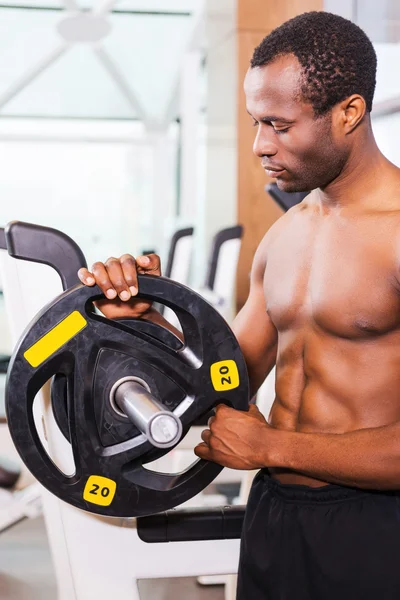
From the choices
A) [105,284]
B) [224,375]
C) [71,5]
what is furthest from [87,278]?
[71,5]

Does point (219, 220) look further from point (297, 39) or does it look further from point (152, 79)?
point (297, 39)

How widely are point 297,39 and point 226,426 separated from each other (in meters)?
0.56

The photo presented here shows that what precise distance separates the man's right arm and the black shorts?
0.72 ft

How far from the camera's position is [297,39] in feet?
3.49

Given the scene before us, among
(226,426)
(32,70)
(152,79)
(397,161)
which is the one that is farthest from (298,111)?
(152,79)

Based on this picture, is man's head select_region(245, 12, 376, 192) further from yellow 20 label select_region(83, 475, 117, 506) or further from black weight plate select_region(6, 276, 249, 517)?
yellow 20 label select_region(83, 475, 117, 506)

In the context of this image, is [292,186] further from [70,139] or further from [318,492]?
[70,139]

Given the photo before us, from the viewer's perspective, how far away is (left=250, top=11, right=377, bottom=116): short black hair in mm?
1044

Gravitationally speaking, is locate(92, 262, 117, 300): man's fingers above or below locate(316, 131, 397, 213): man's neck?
below

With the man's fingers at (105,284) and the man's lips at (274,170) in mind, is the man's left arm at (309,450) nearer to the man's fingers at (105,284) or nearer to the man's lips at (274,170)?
the man's fingers at (105,284)

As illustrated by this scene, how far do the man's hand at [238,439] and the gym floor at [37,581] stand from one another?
58.4 inches

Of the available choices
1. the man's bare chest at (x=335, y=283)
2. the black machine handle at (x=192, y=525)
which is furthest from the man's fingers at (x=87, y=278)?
the black machine handle at (x=192, y=525)

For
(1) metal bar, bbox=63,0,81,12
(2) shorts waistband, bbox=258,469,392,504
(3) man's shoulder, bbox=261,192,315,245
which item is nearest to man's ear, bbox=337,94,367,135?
(3) man's shoulder, bbox=261,192,315,245

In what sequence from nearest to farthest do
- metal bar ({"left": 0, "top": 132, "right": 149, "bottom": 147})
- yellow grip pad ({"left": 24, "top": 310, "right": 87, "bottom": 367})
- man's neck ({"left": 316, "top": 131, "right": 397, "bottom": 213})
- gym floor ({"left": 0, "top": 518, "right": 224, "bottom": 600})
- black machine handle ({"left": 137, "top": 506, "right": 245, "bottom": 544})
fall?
yellow grip pad ({"left": 24, "top": 310, "right": 87, "bottom": 367}) < man's neck ({"left": 316, "top": 131, "right": 397, "bottom": 213}) < black machine handle ({"left": 137, "top": 506, "right": 245, "bottom": 544}) < gym floor ({"left": 0, "top": 518, "right": 224, "bottom": 600}) < metal bar ({"left": 0, "top": 132, "right": 149, "bottom": 147})
